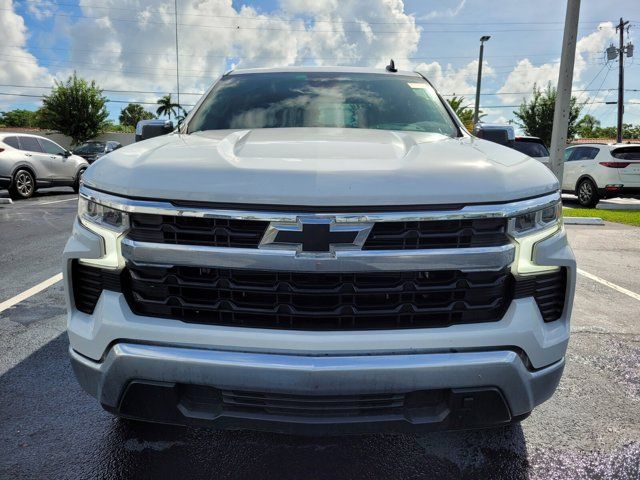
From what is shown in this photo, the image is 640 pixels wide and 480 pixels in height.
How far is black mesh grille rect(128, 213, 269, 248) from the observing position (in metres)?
1.80

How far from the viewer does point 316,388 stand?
173 centimetres

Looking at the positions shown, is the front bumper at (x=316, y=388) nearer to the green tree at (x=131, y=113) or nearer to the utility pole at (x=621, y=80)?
the utility pole at (x=621, y=80)

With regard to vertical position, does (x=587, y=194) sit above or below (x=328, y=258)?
below

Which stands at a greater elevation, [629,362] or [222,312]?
[222,312]

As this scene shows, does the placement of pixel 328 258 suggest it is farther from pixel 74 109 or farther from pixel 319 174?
pixel 74 109

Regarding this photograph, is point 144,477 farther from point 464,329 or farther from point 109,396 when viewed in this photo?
point 464,329

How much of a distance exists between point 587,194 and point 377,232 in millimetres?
14085

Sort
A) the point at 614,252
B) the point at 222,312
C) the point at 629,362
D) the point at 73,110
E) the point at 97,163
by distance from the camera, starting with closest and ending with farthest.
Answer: the point at 222,312, the point at 97,163, the point at 629,362, the point at 614,252, the point at 73,110

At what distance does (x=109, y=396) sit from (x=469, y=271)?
1.36m

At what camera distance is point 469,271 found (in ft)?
5.98

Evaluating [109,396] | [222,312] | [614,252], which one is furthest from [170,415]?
[614,252]

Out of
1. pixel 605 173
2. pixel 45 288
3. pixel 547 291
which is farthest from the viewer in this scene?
pixel 605 173

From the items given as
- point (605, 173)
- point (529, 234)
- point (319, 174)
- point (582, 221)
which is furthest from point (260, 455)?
point (605, 173)

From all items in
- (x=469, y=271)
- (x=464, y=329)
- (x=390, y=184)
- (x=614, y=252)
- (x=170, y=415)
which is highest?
(x=390, y=184)
